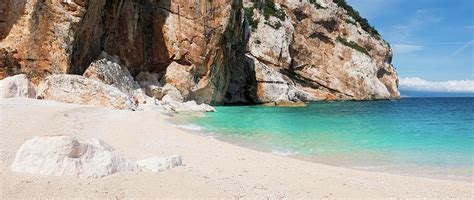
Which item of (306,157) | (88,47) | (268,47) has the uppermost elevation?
(268,47)

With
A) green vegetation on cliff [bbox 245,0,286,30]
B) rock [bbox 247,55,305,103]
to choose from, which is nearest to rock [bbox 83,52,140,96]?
rock [bbox 247,55,305,103]

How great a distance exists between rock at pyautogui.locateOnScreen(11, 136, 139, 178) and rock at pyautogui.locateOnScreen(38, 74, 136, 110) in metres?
16.4

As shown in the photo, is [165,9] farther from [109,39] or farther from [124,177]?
[124,177]

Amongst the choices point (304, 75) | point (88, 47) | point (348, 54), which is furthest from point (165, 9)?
point (348, 54)

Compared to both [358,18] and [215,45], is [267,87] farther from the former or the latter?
[358,18]

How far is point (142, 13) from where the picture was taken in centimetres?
3534

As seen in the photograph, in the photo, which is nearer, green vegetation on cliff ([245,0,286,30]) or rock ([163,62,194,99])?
rock ([163,62,194,99])

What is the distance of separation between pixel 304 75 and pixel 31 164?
6232cm

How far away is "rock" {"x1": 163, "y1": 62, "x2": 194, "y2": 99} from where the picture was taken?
35438mm

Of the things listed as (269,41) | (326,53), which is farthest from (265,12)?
(326,53)

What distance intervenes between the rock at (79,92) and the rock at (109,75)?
3.28 m

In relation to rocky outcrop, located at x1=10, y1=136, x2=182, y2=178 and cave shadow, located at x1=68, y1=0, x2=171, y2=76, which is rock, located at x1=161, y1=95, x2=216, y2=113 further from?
rocky outcrop, located at x1=10, y1=136, x2=182, y2=178

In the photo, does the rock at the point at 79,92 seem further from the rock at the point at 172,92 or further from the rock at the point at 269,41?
the rock at the point at 269,41

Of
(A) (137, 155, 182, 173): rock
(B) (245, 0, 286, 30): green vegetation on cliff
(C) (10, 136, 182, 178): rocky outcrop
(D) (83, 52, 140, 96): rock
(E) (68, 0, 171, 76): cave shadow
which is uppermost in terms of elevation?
(B) (245, 0, 286, 30): green vegetation on cliff
